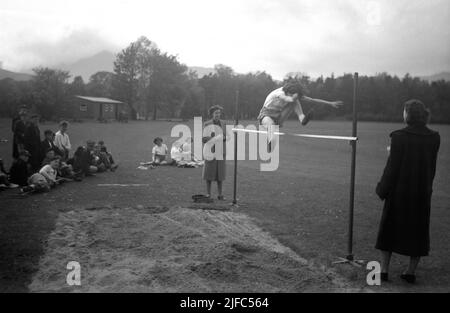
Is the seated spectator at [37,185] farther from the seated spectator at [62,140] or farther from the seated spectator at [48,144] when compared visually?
the seated spectator at [62,140]

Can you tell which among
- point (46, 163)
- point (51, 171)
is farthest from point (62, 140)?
point (51, 171)

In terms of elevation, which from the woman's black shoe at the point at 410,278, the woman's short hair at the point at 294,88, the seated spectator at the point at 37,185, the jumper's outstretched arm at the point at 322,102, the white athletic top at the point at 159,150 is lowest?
the woman's black shoe at the point at 410,278

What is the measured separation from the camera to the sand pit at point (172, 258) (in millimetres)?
4266

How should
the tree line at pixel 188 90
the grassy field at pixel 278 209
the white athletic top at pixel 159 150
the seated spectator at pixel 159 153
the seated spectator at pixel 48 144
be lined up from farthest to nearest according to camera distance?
1. the white athletic top at pixel 159 150
2. the seated spectator at pixel 159 153
3. the tree line at pixel 188 90
4. the seated spectator at pixel 48 144
5. the grassy field at pixel 278 209

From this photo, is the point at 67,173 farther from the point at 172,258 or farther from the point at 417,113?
the point at 417,113

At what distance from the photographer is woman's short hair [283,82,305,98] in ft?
19.8

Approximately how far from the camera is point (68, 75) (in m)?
55.8

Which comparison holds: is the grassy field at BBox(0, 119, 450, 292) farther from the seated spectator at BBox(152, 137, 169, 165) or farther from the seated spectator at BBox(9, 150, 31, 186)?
the seated spectator at BBox(9, 150, 31, 186)

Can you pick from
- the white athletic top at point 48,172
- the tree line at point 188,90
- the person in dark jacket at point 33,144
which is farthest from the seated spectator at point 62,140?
the tree line at point 188,90

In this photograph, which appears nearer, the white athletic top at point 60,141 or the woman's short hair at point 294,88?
the woman's short hair at point 294,88

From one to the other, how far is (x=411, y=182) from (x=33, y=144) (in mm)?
9812

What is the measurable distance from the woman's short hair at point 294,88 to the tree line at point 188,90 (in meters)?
0.29

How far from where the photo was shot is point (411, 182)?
4488 millimetres

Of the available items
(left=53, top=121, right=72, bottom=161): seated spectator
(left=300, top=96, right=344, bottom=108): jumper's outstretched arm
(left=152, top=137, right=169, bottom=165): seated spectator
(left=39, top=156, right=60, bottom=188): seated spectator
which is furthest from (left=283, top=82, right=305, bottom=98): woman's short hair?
(left=152, top=137, right=169, bottom=165): seated spectator
